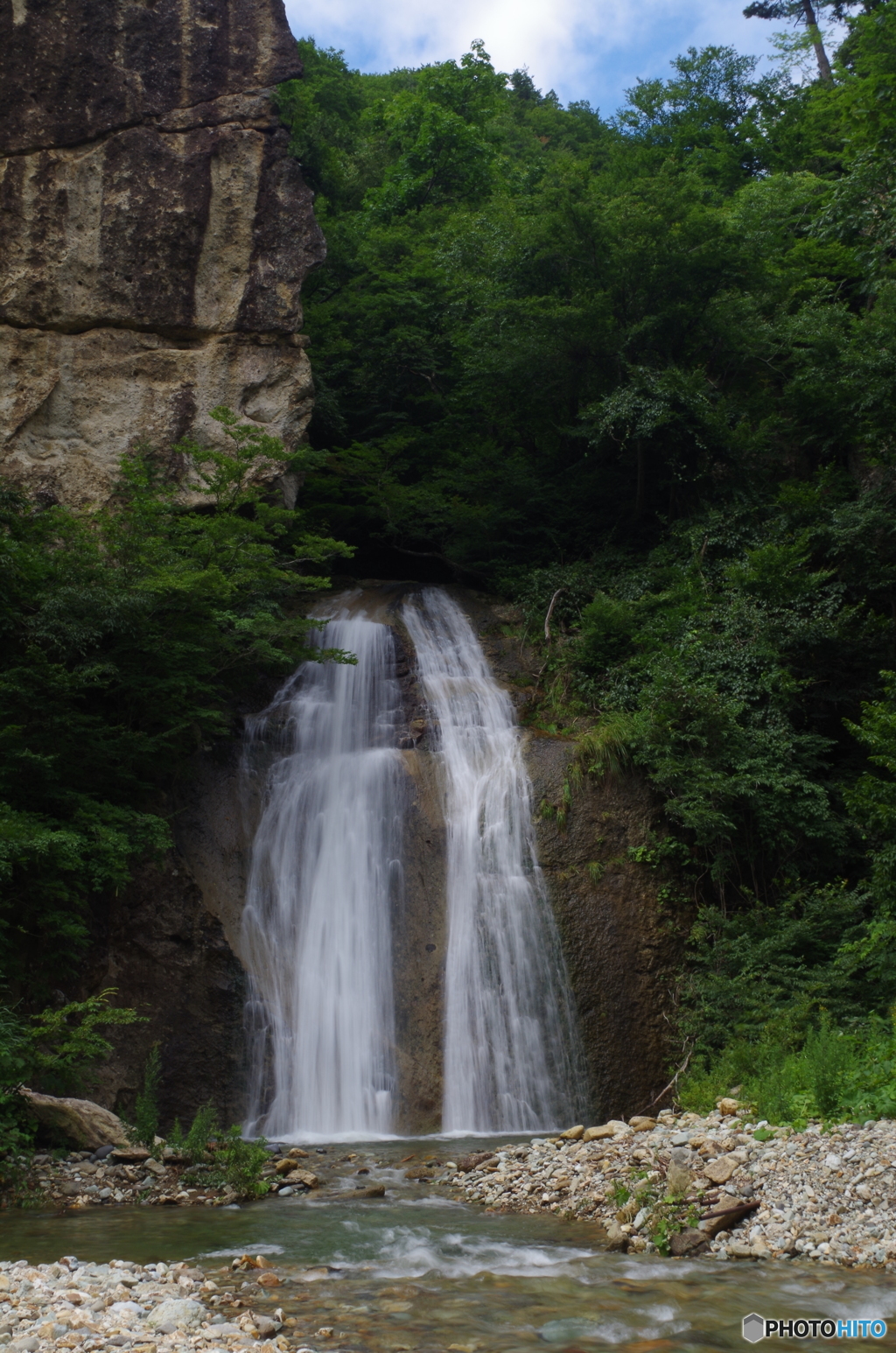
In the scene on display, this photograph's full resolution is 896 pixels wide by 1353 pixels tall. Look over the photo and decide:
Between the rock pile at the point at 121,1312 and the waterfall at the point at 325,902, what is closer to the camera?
the rock pile at the point at 121,1312

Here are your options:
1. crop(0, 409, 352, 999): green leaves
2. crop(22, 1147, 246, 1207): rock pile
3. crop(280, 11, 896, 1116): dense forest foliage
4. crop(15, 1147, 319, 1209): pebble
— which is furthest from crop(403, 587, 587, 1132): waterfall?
crop(22, 1147, 246, 1207): rock pile

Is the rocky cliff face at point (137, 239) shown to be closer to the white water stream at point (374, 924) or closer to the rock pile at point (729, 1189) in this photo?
the white water stream at point (374, 924)

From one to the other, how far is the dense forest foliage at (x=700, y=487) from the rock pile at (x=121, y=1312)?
4.81 metres

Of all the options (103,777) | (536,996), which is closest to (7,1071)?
(103,777)

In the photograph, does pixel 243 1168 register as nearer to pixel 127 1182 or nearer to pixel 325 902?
pixel 127 1182

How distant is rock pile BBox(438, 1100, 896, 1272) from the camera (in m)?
5.57

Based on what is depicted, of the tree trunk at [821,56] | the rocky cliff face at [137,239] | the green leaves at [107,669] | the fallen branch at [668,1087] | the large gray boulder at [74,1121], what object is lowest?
the fallen branch at [668,1087]

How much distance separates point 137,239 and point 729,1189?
→ 664 inches

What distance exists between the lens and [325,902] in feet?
41.4

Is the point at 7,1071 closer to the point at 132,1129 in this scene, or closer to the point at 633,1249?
the point at 132,1129

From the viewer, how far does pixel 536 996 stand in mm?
11594

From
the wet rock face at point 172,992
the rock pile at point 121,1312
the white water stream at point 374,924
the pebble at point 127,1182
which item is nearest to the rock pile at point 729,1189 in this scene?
the pebble at point 127,1182

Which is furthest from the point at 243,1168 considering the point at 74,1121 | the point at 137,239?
the point at 137,239

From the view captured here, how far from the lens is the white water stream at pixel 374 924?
430 inches
